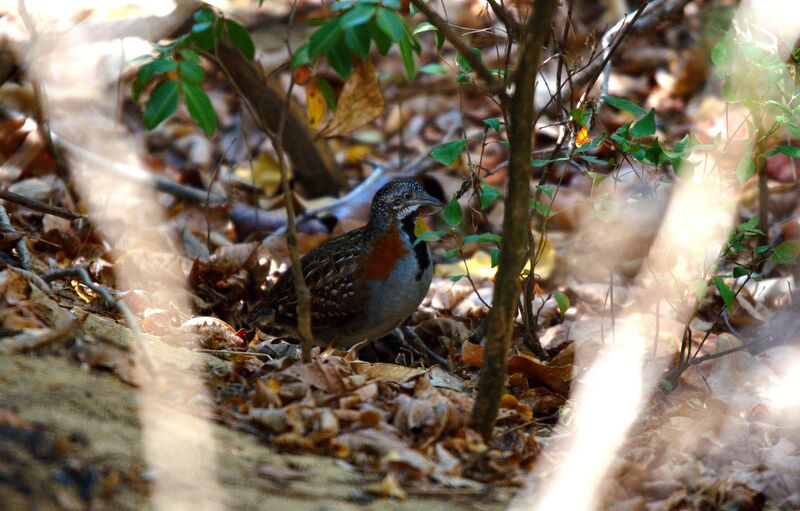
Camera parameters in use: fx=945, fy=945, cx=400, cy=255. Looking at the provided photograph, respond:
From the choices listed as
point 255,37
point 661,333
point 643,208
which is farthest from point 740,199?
point 255,37

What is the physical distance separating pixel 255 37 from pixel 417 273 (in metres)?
5.70

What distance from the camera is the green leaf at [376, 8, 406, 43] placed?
268cm

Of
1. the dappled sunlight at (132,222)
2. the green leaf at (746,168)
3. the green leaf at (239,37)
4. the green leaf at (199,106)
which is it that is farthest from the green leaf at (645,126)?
the dappled sunlight at (132,222)

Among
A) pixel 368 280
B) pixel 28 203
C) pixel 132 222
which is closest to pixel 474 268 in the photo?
A: pixel 368 280

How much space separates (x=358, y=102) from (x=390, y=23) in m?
3.69

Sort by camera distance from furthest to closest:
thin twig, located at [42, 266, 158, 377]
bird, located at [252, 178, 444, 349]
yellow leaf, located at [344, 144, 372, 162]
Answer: yellow leaf, located at [344, 144, 372, 162]
bird, located at [252, 178, 444, 349]
thin twig, located at [42, 266, 158, 377]

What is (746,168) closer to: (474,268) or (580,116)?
(580,116)

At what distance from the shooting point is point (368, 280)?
5047 millimetres

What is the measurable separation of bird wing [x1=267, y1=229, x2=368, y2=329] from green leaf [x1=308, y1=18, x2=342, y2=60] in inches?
94.3

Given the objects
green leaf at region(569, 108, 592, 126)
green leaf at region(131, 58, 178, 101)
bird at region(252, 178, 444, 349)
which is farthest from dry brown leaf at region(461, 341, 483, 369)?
green leaf at region(131, 58, 178, 101)

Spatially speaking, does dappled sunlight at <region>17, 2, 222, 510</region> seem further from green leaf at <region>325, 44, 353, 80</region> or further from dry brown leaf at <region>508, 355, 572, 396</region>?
dry brown leaf at <region>508, 355, 572, 396</region>

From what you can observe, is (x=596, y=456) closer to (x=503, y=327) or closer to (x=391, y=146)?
(x=503, y=327)

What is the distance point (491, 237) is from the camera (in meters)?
4.02

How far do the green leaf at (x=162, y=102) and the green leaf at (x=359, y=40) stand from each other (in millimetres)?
586
